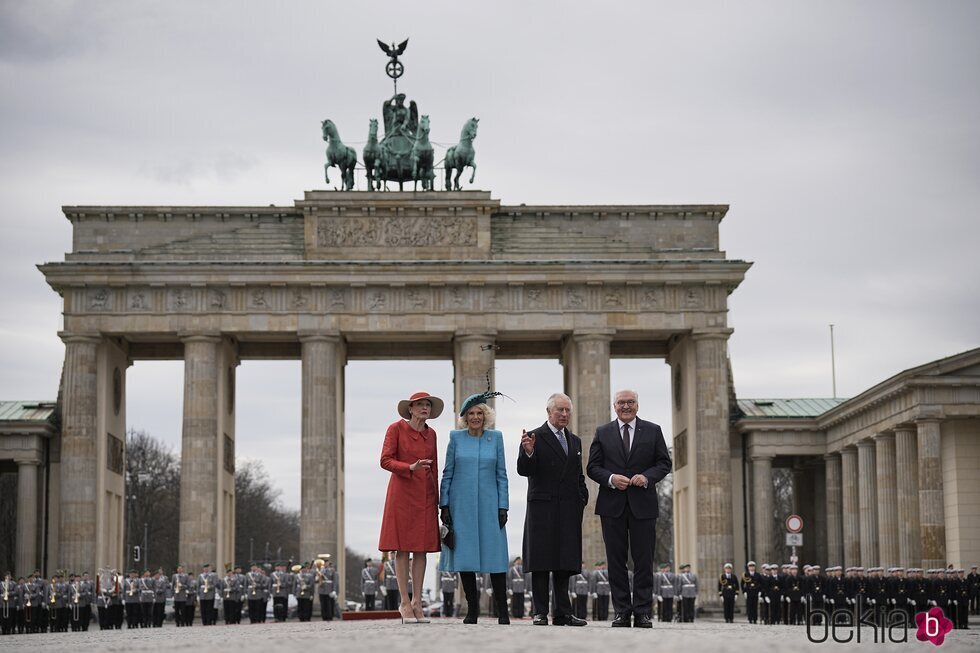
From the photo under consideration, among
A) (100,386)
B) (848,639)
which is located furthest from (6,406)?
(848,639)

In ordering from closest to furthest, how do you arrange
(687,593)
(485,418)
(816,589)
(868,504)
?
(485,418) → (816,589) → (687,593) → (868,504)

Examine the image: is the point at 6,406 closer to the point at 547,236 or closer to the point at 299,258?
the point at 299,258

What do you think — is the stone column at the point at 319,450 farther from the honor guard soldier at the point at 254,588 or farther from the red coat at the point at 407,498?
the red coat at the point at 407,498

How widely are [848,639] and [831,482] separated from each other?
146ft

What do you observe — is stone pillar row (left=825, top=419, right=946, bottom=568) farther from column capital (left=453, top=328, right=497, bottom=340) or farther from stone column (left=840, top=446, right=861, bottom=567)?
column capital (left=453, top=328, right=497, bottom=340)

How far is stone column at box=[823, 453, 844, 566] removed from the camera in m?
55.4

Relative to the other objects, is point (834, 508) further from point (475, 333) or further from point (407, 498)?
point (407, 498)

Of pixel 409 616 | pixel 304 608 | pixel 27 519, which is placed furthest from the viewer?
pixel 27 519

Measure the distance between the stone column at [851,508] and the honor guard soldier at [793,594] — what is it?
48.4ft

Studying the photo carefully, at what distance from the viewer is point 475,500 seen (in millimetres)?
16062

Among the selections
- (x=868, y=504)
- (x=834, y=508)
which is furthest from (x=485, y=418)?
(x=834, y=508)

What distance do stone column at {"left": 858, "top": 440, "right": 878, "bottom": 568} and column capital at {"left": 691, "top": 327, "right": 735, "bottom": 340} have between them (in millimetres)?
5861

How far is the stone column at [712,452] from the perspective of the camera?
173 ft

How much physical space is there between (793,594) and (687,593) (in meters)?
3.96
